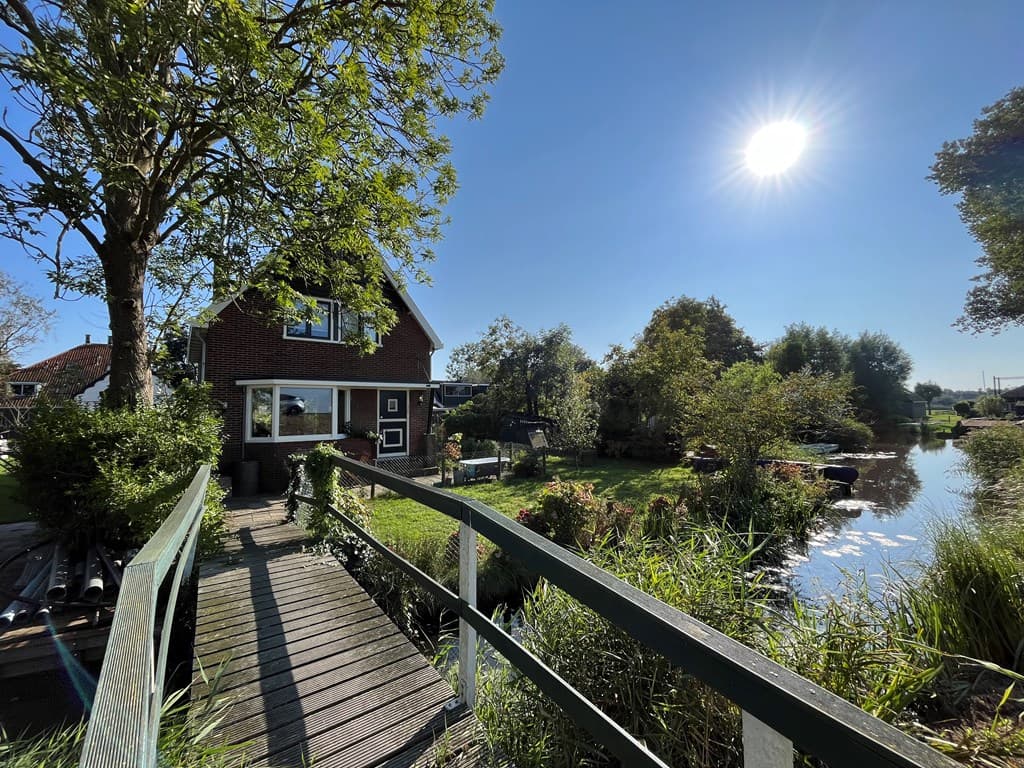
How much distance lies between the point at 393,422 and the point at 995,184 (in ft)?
72.4

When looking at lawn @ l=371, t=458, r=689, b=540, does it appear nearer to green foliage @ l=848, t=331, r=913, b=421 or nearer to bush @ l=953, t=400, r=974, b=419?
green foliage @ l=848, t=331, r=913, b=421

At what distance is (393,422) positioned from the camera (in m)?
14.4

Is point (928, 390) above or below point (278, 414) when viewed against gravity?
above

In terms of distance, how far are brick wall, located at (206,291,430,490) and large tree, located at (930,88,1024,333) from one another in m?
20.5

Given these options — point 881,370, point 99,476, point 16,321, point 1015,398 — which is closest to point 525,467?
point 99,476

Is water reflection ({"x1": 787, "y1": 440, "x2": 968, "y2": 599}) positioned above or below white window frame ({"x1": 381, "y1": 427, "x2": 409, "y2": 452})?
below

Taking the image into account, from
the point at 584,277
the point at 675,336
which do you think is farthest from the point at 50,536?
the point at 675,336

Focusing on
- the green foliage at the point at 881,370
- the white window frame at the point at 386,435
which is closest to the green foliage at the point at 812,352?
the green foliage at the point at 881,370

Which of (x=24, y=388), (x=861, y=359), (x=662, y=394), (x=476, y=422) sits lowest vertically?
(x=476, y=422)

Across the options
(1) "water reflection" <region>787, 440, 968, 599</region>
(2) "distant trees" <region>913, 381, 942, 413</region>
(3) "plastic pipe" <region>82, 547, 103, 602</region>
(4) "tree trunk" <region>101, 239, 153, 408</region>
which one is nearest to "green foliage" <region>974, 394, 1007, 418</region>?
(1) "water reflection" <region>787, 440, 968, 599</region>

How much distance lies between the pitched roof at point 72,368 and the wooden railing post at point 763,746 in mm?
31975

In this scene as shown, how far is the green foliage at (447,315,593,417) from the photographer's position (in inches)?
866

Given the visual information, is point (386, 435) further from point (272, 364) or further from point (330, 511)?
point (330, 511)

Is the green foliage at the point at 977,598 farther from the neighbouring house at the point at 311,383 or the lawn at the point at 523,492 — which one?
the neighbouring house at the point at 311,383
